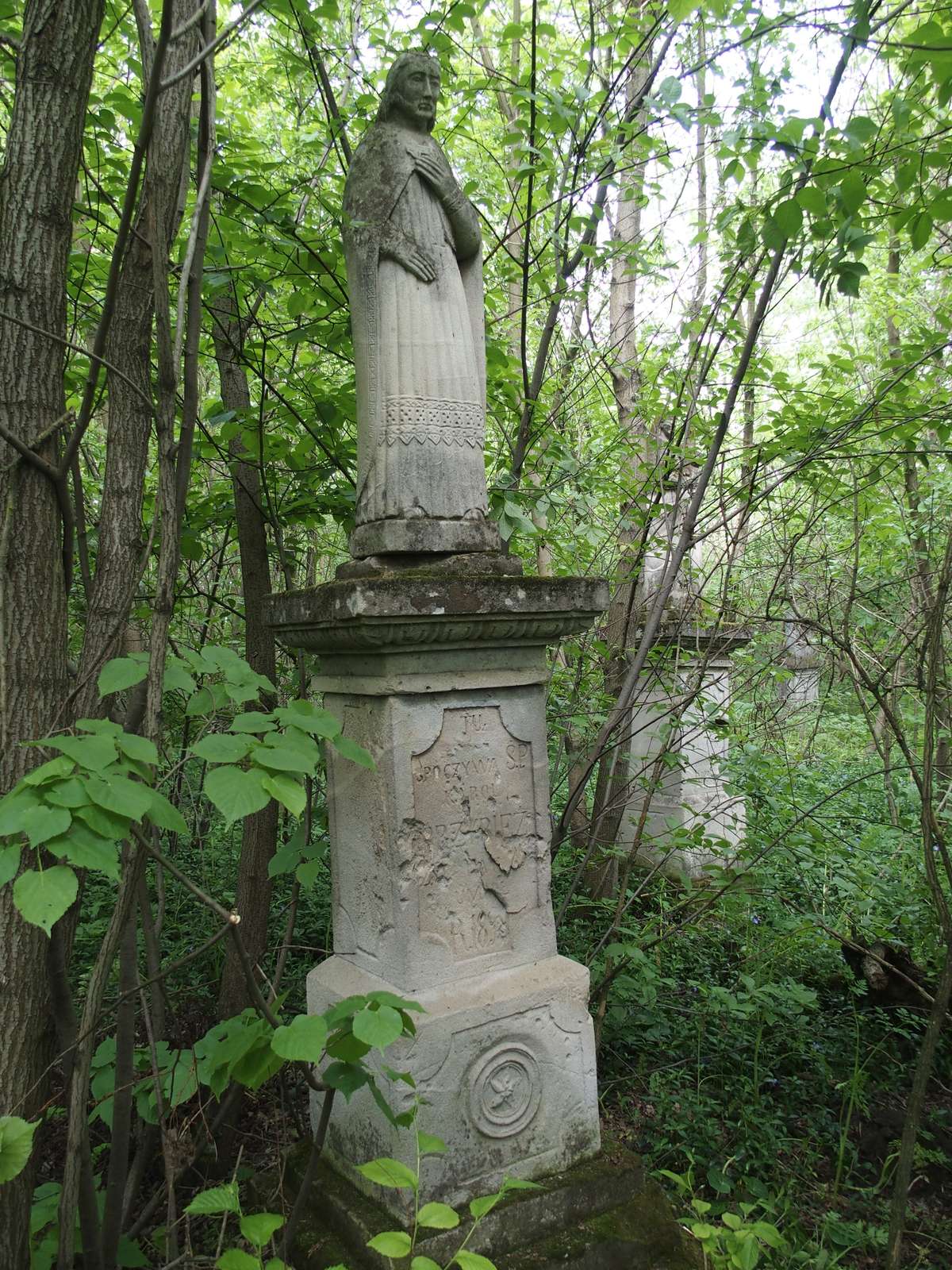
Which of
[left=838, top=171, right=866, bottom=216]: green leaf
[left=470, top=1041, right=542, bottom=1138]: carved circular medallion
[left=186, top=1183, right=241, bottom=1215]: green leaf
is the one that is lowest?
[left=470, top=1041, right=542, bottom=1138]: carved circular medallion

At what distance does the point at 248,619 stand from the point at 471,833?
1.73 meters

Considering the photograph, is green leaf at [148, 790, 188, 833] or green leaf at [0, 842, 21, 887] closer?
green leaf at [0, 842, 21, 887]

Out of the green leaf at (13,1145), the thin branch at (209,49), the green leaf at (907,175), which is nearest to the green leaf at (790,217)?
the green leaf at (907,175)

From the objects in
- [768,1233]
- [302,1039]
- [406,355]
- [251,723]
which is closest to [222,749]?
[251,723]

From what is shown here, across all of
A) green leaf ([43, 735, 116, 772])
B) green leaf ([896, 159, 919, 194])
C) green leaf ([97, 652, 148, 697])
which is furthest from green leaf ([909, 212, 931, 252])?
green leaf ([43, 735, 116, 772])

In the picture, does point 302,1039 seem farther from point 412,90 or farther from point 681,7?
point 681,7

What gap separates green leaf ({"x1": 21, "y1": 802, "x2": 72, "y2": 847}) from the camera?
4.30ft

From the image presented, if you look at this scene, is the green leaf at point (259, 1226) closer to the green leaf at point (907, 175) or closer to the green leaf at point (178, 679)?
the green leaf at point (178, 679)

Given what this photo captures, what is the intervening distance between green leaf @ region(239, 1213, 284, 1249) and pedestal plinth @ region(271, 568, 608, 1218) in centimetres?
65

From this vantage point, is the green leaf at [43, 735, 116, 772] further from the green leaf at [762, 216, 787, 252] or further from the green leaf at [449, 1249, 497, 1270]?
the green leaf at [762, 216, 787, 252]

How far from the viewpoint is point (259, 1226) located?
155 centimetres

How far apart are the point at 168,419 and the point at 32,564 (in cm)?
46

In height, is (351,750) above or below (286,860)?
above

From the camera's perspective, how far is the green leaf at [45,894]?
1.32m
